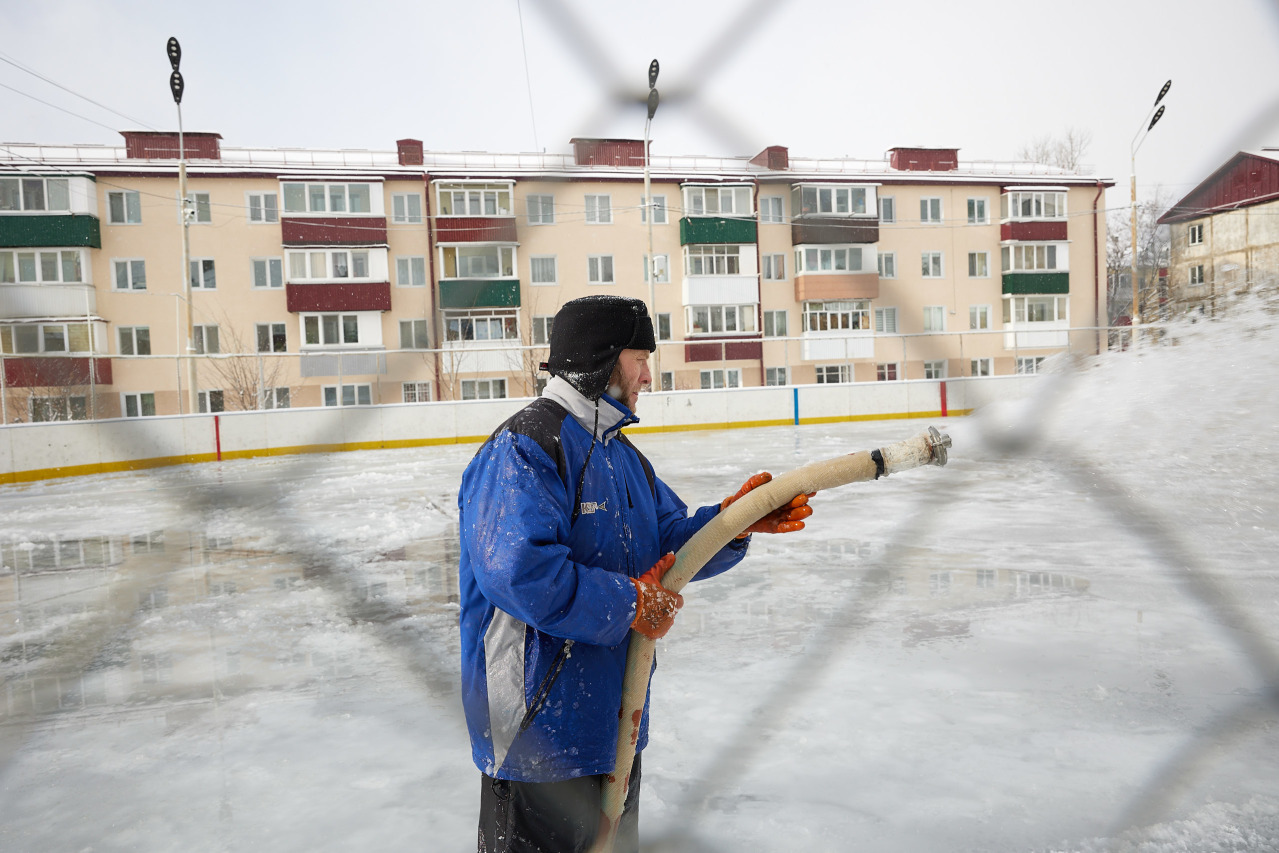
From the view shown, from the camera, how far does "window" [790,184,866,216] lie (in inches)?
48.1

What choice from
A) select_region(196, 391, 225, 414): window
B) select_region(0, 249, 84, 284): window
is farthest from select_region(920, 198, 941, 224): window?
select_region(0, 249, 84, 284): window

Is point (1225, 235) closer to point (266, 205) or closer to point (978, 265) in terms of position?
point (978, 265)

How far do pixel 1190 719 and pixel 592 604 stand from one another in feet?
6.72

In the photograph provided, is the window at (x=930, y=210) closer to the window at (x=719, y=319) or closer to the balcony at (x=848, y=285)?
the balcony at (x=848, y=285)

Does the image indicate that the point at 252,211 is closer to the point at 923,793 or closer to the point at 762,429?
the point at 923,793

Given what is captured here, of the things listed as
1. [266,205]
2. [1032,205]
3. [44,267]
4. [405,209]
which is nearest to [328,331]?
[44,267]

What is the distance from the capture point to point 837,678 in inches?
114

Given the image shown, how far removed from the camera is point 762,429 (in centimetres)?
1353

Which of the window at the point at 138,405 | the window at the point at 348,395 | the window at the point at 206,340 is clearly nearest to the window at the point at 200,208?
the window at the point at 348,395

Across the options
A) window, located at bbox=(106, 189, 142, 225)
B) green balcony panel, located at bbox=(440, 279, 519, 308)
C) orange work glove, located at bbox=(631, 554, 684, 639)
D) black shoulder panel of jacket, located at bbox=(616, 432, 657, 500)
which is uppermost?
window, located at bbox=(106, 189, 142, 225)

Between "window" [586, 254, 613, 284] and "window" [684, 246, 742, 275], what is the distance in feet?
1.17

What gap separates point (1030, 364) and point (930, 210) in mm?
388

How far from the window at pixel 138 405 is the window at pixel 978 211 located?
10.5 meters

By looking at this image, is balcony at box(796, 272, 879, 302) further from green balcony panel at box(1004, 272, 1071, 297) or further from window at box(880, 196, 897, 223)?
green balcony panel at box(1004, 272, 1071, 297)
